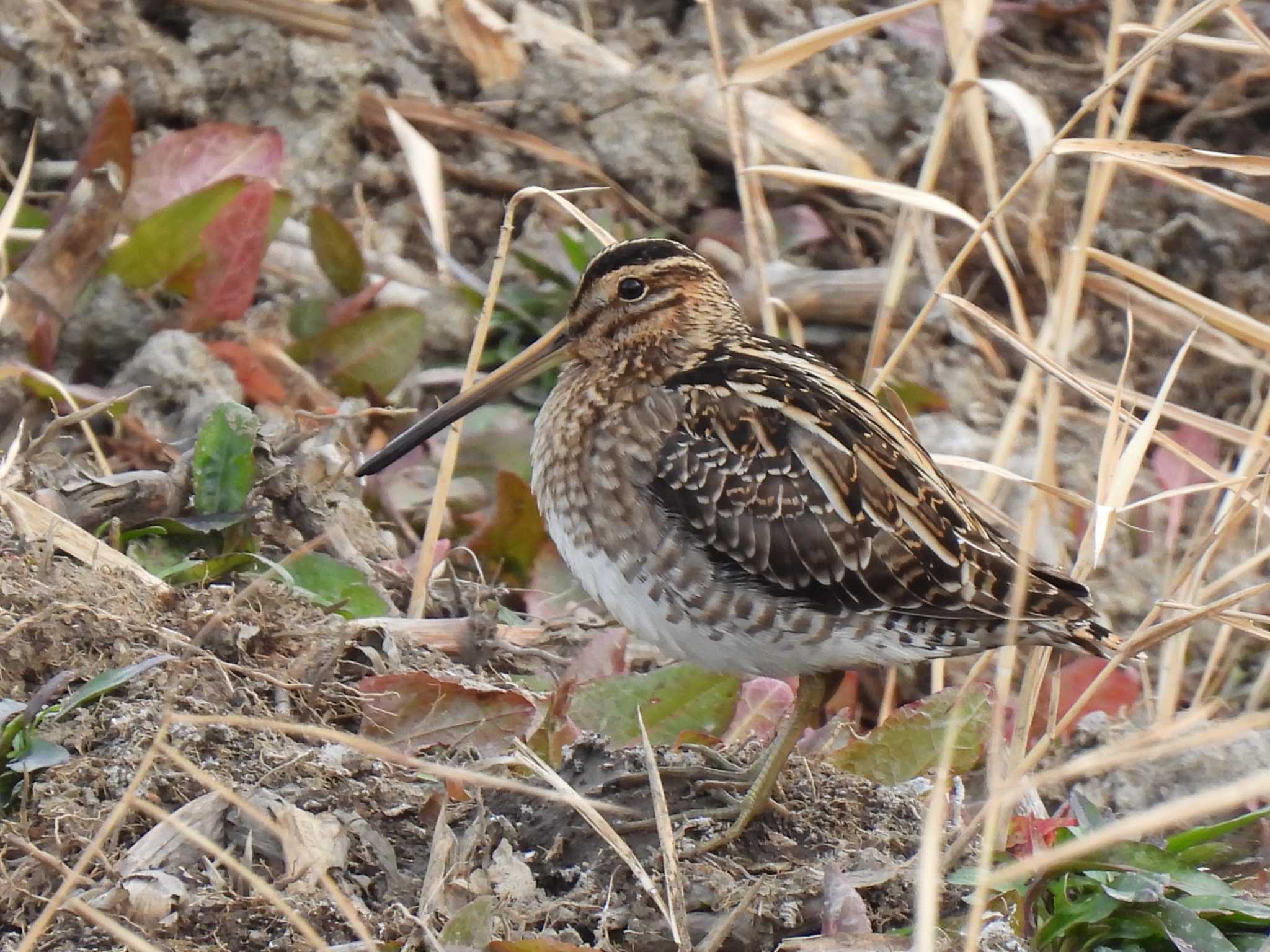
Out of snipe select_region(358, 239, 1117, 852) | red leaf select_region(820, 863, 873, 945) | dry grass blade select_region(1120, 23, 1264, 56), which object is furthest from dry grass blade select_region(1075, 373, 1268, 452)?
red leaf select_region(820, 863, 873, 945)

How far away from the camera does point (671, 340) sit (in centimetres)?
353

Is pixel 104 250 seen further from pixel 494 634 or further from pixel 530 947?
pixel 530 947

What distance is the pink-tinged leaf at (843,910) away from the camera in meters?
2.61

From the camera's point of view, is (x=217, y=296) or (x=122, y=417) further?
(x=217, y=296)

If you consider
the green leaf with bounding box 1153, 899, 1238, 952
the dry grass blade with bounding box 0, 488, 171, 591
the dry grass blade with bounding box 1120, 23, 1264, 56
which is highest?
the dry grass blade with bounding box 1120, 23, 1264, 56

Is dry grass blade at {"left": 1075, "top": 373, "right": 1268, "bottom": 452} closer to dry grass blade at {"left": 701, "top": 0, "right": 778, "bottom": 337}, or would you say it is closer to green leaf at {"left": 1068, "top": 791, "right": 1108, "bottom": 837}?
green leaf at {"left": 1068, "top": 791, "right": 1108, "bottom": 837}

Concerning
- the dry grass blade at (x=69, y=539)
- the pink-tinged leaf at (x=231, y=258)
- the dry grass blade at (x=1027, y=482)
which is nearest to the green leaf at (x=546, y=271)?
the pink-tinged leaf at (x=231, y=258)

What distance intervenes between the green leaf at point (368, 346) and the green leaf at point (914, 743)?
173 centimetres

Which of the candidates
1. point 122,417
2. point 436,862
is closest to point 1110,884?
point 436,862

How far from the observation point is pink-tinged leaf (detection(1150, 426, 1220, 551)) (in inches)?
197

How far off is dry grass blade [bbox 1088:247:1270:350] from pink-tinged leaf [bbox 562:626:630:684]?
1.19 metres

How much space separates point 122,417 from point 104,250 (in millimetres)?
576

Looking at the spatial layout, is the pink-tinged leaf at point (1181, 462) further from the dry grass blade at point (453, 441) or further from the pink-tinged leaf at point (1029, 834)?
the dry grass blade at point (453, 441)

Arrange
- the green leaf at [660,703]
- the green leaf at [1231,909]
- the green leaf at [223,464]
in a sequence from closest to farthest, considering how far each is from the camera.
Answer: the green leaf at [1231,909] < the green leaf at [660,703] < the green leaf at [223,464]
